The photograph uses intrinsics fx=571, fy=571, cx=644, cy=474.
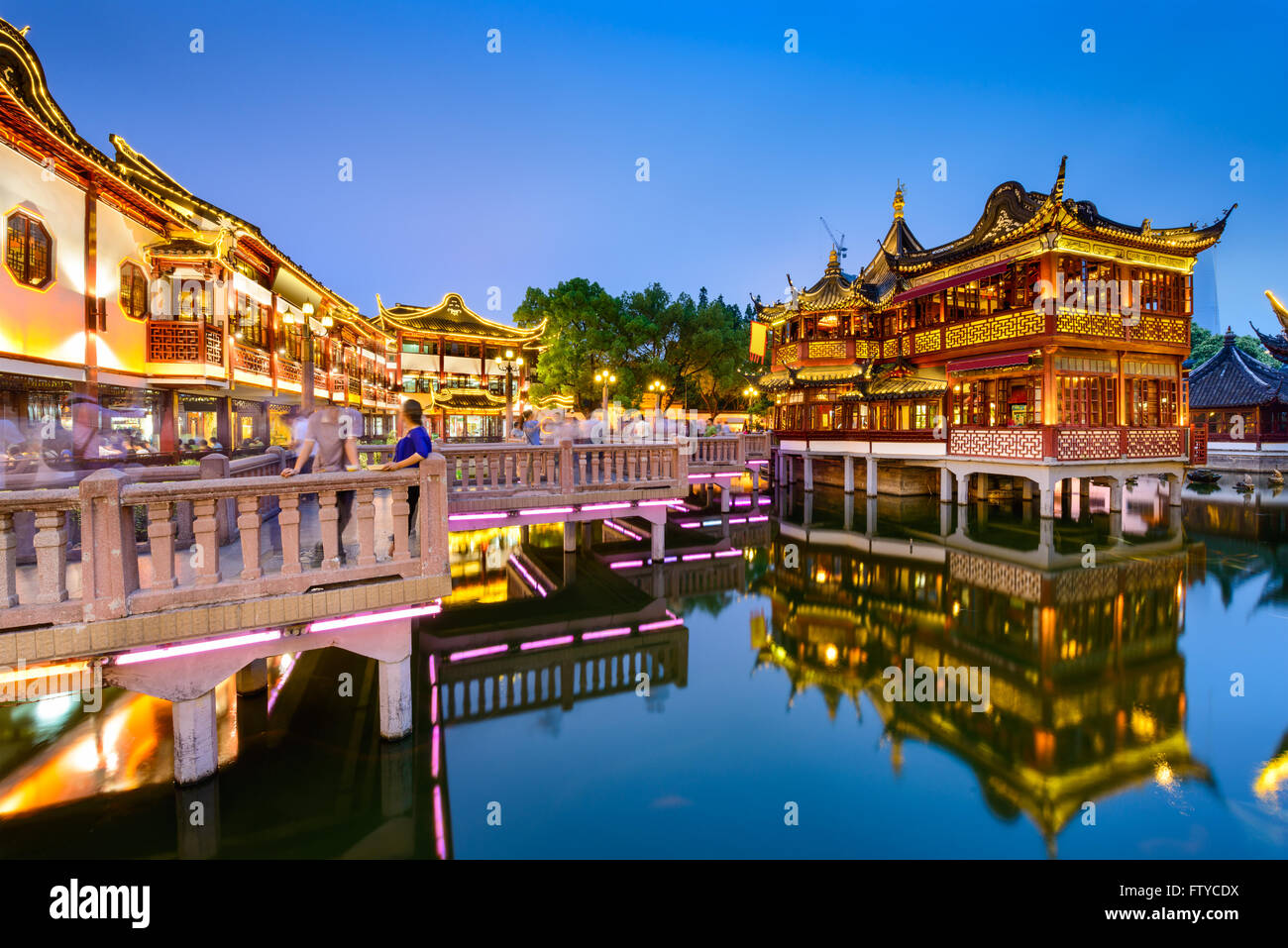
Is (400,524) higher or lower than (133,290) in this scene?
lower

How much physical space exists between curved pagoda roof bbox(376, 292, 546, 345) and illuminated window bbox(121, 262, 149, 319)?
23.2 metres

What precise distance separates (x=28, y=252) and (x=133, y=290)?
351 cm

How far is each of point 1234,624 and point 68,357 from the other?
2210 centimetres

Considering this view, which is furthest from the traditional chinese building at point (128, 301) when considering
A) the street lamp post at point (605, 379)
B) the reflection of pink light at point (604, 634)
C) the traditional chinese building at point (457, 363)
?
the street lamp post at point (605, 379)

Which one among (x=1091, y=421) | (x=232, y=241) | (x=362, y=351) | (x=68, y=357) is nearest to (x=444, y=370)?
(x=362, y=351)

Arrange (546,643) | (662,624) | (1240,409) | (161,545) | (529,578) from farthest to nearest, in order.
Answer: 1. (1240,409)
2. (529,578)
3. (662,624)
4. (546,643)
5. (161,545)

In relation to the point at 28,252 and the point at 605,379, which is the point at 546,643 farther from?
the point at 605,379

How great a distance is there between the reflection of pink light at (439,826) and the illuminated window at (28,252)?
13.0 m

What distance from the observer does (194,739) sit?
4602 mm

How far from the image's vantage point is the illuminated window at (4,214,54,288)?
1048cm

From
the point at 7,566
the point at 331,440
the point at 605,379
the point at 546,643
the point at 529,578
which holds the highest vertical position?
the point at 605,379

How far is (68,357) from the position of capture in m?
11.9

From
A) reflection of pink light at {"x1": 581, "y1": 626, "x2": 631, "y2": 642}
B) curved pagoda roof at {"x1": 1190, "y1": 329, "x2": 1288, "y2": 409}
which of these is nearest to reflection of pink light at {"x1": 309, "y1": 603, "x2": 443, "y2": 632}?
reflection of pink light at {"x1": 581, "y1": 626, "x2": 631, "y2": 642}

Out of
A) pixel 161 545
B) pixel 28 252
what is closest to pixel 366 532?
pixel 161 545
